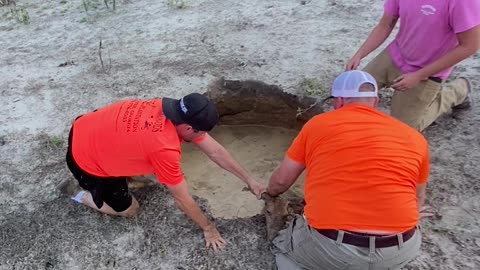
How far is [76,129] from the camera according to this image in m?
3.15

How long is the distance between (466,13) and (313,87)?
1442mm

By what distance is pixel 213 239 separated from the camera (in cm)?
304

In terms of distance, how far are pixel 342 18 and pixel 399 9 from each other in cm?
180

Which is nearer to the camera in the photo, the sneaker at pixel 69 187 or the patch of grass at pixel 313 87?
the sneaker at pixel 69 187

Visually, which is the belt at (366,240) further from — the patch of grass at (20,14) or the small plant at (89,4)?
the patch of grass at (20,14)

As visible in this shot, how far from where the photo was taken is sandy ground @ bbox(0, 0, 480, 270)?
3033 millimetres

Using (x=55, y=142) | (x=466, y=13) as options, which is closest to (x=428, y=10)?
(x=466, y=13)

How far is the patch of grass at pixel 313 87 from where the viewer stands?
160 inches

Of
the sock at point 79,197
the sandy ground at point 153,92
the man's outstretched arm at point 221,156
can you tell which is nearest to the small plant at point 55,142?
the sandy ground at point 153,92

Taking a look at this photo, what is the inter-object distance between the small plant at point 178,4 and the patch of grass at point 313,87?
2.04 meters

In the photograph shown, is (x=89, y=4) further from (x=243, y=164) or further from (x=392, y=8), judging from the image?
(x=392, y=8)

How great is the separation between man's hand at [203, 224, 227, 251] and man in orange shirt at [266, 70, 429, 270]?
60 centimetres

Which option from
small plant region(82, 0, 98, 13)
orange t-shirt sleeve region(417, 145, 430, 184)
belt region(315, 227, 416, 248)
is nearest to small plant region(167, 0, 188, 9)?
small plant region(82, 0, 98, 13)

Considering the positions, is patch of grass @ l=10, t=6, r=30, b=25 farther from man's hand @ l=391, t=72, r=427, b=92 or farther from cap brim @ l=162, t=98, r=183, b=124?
man's hand @ l=391, t=72, r=427, b=92
